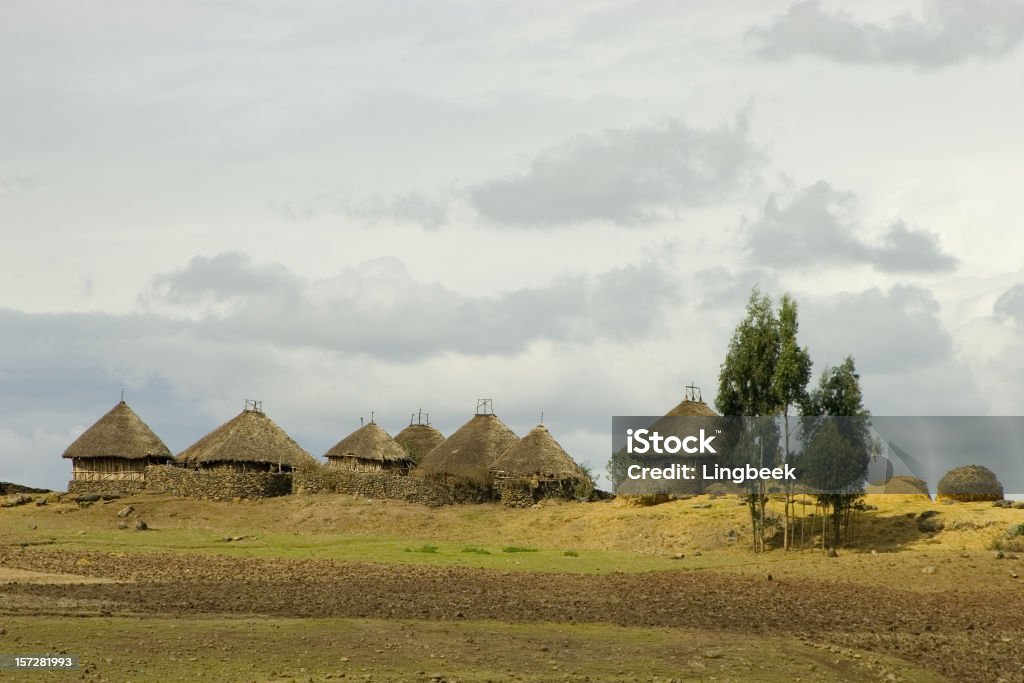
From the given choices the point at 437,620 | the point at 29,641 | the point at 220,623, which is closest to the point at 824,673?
the point at 437,620

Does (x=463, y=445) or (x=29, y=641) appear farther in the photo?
(x=463, y=445)

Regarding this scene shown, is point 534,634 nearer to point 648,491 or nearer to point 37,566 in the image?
point 37,566

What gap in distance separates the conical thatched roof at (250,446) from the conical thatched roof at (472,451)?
7333 millimetres

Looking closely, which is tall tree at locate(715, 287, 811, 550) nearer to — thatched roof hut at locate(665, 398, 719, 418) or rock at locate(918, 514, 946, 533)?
rock at locate(918, 514, 946, 533)

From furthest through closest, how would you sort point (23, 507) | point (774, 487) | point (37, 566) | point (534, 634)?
point (23, 507), point (774, 487), point (37, 566), point (534, 634)

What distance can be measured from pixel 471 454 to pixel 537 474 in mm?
5502

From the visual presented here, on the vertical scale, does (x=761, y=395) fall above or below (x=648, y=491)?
above

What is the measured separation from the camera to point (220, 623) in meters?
28.5

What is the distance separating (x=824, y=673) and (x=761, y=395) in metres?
26.3

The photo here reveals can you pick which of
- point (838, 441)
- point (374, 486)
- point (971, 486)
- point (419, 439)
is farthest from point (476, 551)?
point (419, 439)

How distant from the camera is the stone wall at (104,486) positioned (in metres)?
71.1

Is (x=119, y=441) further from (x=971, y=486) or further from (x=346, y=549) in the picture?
(x=971, y=486)

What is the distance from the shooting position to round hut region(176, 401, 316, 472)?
69625 mm

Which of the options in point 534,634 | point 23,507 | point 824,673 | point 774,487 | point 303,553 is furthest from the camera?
point 23,507
